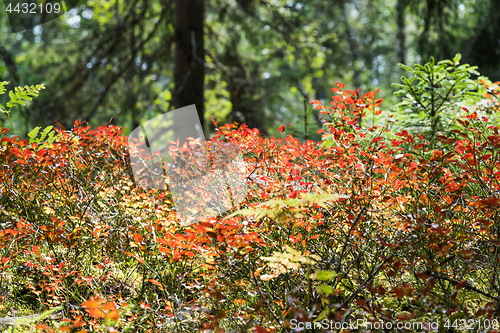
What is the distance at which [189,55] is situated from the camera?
5906 millimetres

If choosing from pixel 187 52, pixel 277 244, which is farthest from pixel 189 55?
pixel 277 244

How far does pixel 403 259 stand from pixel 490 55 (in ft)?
30.2

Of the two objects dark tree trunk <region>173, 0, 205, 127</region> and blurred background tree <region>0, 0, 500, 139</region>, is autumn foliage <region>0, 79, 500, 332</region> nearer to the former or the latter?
blurred background tree <region>0, 0, 500, 139</region>

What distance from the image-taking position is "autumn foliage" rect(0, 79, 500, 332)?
178cm

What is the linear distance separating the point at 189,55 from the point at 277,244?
4.73 meters

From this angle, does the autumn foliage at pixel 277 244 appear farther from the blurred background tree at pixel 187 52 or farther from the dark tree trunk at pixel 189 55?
the dark tree trunk at pixel 189 55

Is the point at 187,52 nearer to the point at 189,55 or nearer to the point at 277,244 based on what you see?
the point at 189,55

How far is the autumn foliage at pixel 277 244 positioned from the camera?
178 cm

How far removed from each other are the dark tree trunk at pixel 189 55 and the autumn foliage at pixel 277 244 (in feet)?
10.3

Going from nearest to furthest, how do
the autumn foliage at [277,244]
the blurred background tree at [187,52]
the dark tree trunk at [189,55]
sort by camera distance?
the autumn foliage at [277,244] → the dark tree trunk at [189,55] → the blurred background tree at [187,52]

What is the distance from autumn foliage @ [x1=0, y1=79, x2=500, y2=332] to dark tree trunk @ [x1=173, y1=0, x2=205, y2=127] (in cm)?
313

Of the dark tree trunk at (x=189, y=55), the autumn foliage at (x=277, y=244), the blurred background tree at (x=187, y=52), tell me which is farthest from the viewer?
the blurred background tree at (x=187, y=52)

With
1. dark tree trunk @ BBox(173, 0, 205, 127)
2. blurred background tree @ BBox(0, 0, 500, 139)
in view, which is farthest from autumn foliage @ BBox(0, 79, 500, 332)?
dark tree trunk @ BBox(173, 0, 205, 127)

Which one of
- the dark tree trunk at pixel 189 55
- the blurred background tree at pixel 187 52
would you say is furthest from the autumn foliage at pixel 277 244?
the dark tree trunk at pixel 189 55
